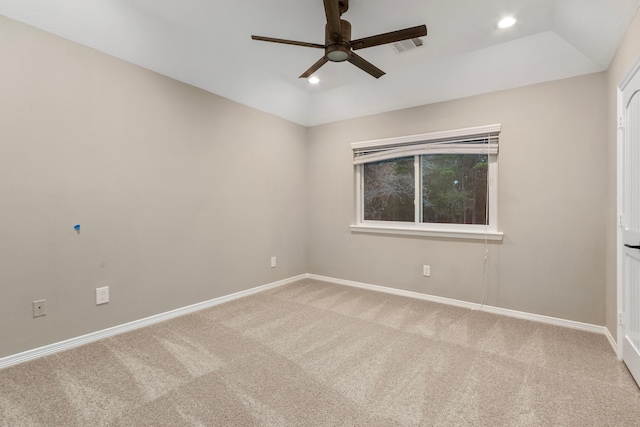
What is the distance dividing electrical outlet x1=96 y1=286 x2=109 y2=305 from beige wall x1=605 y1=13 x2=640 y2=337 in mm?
4017

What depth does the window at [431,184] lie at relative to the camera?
315cm

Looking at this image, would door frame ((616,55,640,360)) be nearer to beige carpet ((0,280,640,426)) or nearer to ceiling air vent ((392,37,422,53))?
beige carpet ((0,280,640,426))

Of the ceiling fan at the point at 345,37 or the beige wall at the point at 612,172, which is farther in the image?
the beige wall at the point at 612,172

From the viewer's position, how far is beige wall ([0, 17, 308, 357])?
204cm

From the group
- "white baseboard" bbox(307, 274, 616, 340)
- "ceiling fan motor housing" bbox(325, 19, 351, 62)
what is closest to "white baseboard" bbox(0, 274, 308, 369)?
"white baseboard" bbox(307, 274, 616, 340)

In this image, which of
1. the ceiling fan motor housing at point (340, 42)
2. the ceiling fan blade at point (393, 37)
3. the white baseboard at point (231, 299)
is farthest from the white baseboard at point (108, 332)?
the ceiling fan blade at point (393, 37)

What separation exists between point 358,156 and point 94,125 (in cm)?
285

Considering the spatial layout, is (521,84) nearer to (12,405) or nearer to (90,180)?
(90,180)

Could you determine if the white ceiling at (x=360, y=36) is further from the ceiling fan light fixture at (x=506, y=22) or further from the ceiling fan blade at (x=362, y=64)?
the ceiling fan blade at (x=362, y=64)

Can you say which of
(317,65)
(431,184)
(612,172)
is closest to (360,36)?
(317,65)

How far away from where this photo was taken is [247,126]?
→ 11.8 feet

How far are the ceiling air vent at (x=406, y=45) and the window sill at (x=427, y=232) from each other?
75.9 inches

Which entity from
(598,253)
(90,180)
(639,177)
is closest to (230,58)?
(90,180)

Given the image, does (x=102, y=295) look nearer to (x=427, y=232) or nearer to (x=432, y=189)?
(x=427, y=232)
